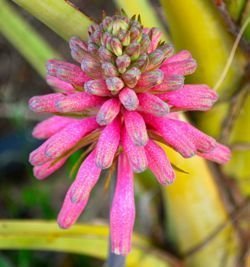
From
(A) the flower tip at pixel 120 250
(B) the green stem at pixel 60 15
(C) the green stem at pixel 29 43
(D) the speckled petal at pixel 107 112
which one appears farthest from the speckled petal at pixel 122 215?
(C) the green stem at pixel 29 43

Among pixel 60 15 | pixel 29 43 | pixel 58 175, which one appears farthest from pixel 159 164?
pixel 58 175

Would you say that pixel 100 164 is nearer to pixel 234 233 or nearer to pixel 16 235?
pixel 16 235

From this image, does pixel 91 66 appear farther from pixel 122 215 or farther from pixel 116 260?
pixel 116 260

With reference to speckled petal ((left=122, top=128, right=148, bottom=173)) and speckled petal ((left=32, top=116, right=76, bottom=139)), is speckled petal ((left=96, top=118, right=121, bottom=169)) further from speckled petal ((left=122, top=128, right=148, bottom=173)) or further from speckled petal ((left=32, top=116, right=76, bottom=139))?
speckled petal ((left=32, top=116, right=76, bottom=139))

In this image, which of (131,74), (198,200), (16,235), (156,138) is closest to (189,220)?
(198,200)

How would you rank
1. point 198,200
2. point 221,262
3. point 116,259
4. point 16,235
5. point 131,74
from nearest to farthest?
point 131,74 → point 116,259 → point 16,235 → point 198,200 → point 221,262

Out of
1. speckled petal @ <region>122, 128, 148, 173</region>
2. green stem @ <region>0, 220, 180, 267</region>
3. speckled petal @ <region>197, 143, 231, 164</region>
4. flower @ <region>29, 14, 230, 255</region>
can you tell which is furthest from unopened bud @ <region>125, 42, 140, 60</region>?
green stem @ <region>0, 220, 180, 267</region>
